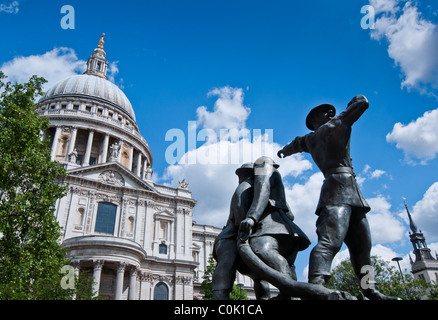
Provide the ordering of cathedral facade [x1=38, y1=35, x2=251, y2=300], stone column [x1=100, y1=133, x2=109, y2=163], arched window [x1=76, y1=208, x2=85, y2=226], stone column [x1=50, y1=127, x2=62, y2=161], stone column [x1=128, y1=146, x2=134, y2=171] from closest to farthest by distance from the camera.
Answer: cathedral facade [x1=38, y1=35, x2=251, y2=300], arched window [x1=76, y1=208, x2=85, y2=226], stone column [x1=50, y1=127, x2=62, y2=161], stone column [x1=100, y1=133, x2=109, y2=163], stone column [x1=128, y1=146, x2=134, y2=171]

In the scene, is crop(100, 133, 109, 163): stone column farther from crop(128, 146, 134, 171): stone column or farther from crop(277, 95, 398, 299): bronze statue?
crop(277, 95, 398, 299): bronze statue

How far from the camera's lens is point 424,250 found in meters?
87.5

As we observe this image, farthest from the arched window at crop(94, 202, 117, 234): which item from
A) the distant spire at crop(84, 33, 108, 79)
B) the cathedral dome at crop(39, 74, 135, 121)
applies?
the distant spire at crop(84, 33, 108, 79)

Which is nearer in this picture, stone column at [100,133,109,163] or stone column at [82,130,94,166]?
stone column at [82,130,94,166]

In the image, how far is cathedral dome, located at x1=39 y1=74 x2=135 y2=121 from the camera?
205 feet

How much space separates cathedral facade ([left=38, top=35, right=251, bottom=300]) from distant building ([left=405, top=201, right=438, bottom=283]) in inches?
2000

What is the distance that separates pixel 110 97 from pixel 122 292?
4125cm

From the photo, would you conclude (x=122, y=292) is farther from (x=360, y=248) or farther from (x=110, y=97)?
(x=110, y=97)

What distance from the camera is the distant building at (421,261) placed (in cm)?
8100

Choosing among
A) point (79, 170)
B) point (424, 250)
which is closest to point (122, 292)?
point (79, 170)

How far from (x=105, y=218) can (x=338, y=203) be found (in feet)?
129

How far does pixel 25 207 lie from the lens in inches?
752

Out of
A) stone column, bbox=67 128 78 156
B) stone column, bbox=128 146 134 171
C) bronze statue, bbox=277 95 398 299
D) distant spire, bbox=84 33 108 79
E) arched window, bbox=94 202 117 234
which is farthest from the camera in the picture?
distant spire, bbox=84 33 108 79
